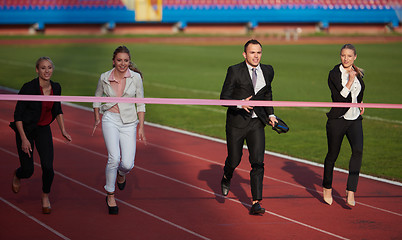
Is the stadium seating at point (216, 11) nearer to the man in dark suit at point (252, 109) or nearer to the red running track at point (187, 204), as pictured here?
the red running track at point (187, 204)

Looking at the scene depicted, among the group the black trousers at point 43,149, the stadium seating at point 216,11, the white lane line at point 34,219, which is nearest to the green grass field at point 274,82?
the black trousers at point 43,149

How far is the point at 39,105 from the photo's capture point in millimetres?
7688

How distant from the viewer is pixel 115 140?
7.81m

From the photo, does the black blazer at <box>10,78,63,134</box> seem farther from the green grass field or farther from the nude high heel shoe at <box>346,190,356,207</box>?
the green grass field

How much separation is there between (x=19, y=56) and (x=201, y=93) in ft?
55.4

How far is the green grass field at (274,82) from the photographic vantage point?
13445 millimetres

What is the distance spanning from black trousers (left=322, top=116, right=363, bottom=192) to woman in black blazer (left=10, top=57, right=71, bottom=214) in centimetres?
321

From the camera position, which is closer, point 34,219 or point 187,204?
point 34,219

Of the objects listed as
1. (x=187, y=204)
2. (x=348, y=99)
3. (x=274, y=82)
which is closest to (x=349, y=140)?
(x=348, y=99)

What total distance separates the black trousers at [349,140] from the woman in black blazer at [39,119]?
3207mm

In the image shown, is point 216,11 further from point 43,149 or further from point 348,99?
point 43,149

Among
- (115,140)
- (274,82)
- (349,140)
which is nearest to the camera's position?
(115,140)

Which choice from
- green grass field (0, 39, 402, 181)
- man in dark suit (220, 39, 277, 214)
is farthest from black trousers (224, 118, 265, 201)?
green grass field (0, 39, 402, 181)

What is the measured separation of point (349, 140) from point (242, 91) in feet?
4.88
